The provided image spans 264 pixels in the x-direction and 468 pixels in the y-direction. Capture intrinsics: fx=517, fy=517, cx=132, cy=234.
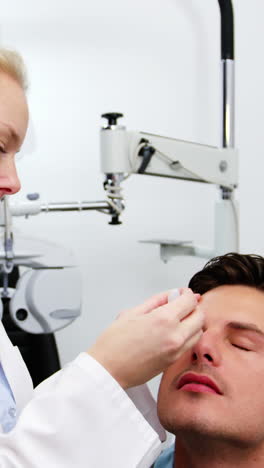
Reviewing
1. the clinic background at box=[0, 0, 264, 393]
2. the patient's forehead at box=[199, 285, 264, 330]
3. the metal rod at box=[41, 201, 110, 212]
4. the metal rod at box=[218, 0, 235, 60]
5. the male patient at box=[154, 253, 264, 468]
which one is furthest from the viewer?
the clinic background at box=[0, 0, 264, 393]

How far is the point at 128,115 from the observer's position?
1887 mm

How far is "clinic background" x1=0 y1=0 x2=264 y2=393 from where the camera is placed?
1.83m

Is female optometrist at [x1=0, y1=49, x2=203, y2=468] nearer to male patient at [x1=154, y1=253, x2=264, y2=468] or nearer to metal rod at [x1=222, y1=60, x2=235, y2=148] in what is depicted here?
male patient at [x1=154, y1=253, x2=264, y2=468]

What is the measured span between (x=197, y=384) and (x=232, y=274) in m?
0.25

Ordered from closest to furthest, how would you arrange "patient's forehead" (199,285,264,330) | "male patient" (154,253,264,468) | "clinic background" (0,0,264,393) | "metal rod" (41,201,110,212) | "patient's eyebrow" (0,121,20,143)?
1. "patient's eyebrow" (0,121,20,143)
2. "male patient" (154,253,264,468)
3. "patient's forehead" (199,285,264,330)
4. "metal rod" (41,201,110,212)
5. "clinic background" (0,0,264,393)

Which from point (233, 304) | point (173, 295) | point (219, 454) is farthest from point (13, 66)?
point (219, 454)

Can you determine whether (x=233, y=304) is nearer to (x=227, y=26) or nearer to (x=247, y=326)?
(x=247, y=326)

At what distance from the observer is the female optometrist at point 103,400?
0.56 metres

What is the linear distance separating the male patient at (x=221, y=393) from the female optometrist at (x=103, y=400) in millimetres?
174

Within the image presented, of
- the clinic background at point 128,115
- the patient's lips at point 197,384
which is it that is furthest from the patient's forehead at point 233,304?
the clinic background at point 128,115

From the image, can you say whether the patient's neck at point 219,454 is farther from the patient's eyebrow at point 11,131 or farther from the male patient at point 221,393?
the patient's eyebrow at point 11,131

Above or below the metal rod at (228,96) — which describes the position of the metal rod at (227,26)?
above

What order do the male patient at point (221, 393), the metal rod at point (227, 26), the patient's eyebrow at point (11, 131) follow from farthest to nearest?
the metal rod at point (227, 26) < the male patient at point (221, 393) < the patient's eyebrow at point (11, 131)

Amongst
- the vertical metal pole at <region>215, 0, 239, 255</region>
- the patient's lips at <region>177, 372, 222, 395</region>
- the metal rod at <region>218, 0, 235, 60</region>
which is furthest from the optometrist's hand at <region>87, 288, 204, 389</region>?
the metal rod at <region>218, 0, 235, 60</region>
